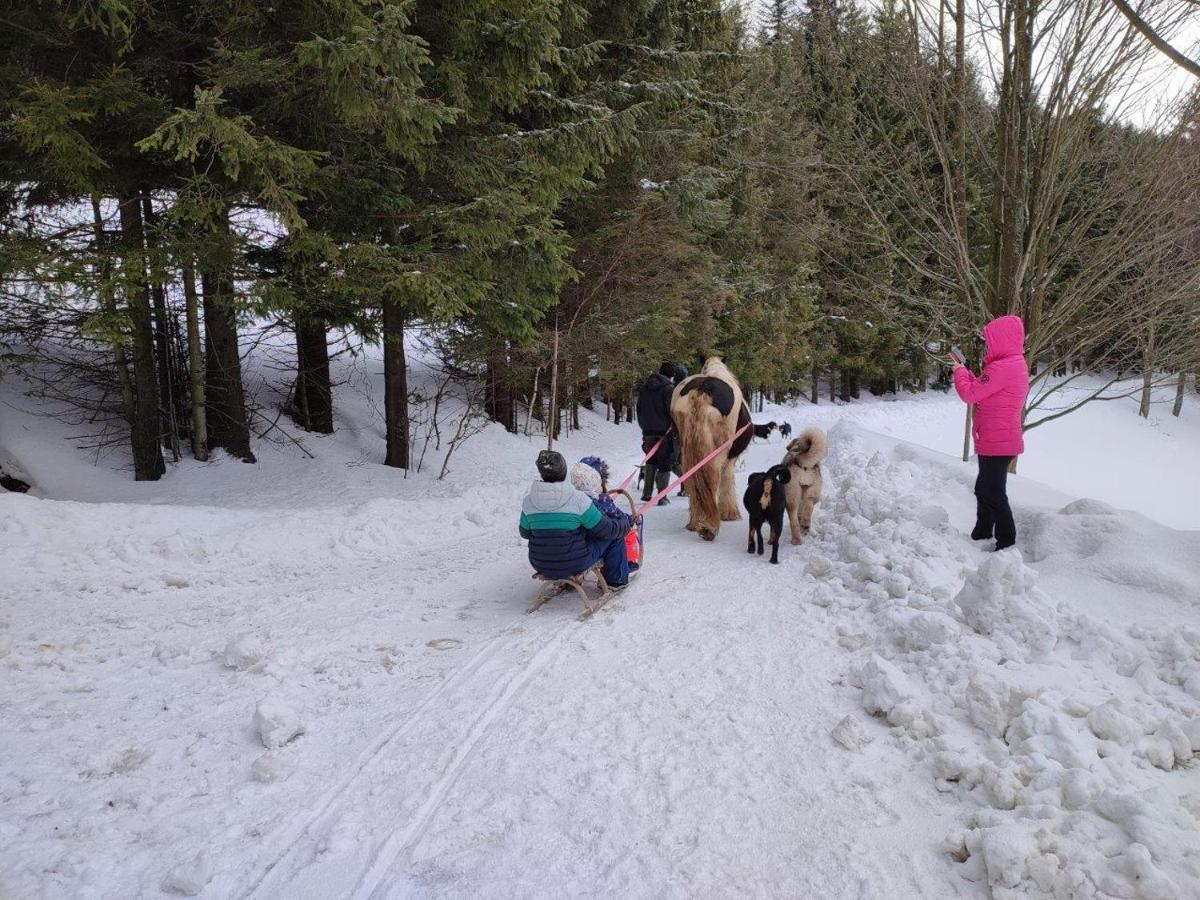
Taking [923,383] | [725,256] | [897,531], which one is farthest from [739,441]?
[923,383]

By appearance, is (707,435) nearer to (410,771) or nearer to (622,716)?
(622,716)

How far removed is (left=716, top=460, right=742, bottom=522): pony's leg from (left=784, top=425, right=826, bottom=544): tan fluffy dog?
100 centimetres

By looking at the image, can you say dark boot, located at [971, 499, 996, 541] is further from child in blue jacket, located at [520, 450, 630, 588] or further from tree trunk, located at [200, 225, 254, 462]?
tree trunk, located at [200, 225, 254, 462]

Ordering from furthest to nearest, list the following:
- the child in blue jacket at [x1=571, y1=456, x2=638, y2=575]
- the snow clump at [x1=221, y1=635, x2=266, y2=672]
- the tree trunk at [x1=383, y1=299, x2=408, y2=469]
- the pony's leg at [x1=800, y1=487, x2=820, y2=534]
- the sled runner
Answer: the tree trunk at [x1=383, y1=299, x2=408, y2=469], the pony's leg at [x1=800, y1=487, x2=820, y2=534], the child in blue jacket at [x1=571, y1=456, x2=638, y2=575], the sled runner, the snow clump at [x1=221, y1=635, x2=266, y2=672]

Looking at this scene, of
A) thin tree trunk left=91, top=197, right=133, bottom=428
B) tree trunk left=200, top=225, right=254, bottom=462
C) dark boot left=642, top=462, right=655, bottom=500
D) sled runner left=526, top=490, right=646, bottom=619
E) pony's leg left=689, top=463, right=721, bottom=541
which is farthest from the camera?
dark boot left=642, top=462, right=655, bottom=500

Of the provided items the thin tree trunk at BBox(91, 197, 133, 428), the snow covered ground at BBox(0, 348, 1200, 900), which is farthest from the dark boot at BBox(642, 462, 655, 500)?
the thin tree trunk at BBox(91, 197, 133, 428)

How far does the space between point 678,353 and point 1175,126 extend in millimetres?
10367

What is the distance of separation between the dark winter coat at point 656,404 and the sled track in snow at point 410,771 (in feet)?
17.2

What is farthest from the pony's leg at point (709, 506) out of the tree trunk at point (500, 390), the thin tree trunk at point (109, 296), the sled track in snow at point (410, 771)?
the tree trunk at point (500, 390)

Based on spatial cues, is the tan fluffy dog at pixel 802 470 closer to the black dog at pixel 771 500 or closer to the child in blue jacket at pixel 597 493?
the black dog at pixel 771 500

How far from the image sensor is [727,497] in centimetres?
754

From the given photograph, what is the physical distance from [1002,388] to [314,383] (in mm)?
10564

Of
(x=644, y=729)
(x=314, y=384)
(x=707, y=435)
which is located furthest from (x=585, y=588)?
(x=314, y=384)

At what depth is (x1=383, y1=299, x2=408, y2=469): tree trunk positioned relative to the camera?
948 centimetres
